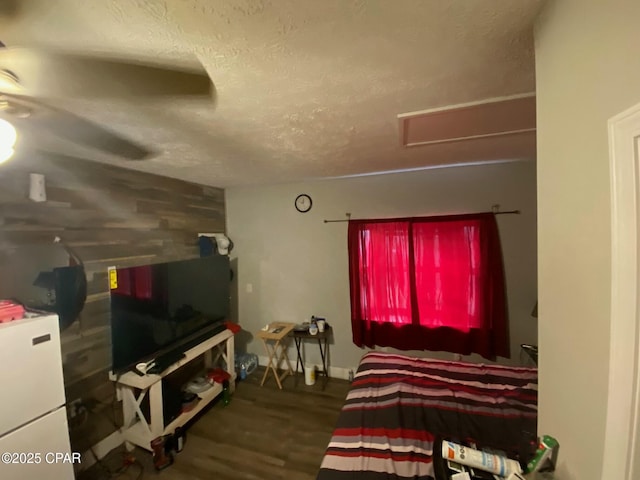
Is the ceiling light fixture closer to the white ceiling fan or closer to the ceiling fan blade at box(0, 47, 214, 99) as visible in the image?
Result: the white ceiling fan

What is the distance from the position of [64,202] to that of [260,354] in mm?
2663

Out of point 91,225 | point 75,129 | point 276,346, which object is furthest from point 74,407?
point 75,129

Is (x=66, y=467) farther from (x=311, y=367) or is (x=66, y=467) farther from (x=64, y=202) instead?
(x=311, y=367)

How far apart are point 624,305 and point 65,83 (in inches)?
71.2

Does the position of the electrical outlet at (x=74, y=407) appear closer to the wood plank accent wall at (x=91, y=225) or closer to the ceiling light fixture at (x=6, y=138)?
the wood plank accent wall at (x=91, y=225)

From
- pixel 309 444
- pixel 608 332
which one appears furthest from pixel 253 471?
pixel 608 332

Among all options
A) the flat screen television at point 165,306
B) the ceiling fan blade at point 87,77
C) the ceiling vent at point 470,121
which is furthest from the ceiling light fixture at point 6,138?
the ceiling vent at point 470,121

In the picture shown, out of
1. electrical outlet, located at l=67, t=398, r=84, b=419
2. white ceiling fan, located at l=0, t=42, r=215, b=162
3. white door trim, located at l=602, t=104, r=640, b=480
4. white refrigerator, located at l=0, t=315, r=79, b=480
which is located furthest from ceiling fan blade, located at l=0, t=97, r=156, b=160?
white door trim, located at l=602, t=104, r=640, b=480

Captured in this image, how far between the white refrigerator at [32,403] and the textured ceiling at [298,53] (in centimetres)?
115

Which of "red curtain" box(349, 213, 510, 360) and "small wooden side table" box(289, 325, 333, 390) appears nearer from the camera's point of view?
"red curtain" box(349, 213, 510, 360)

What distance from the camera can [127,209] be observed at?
2.33 metres

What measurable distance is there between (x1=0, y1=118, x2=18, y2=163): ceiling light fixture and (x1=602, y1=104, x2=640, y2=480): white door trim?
5.39ft

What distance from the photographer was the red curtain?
2.57 meters

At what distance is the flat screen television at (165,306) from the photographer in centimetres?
198
